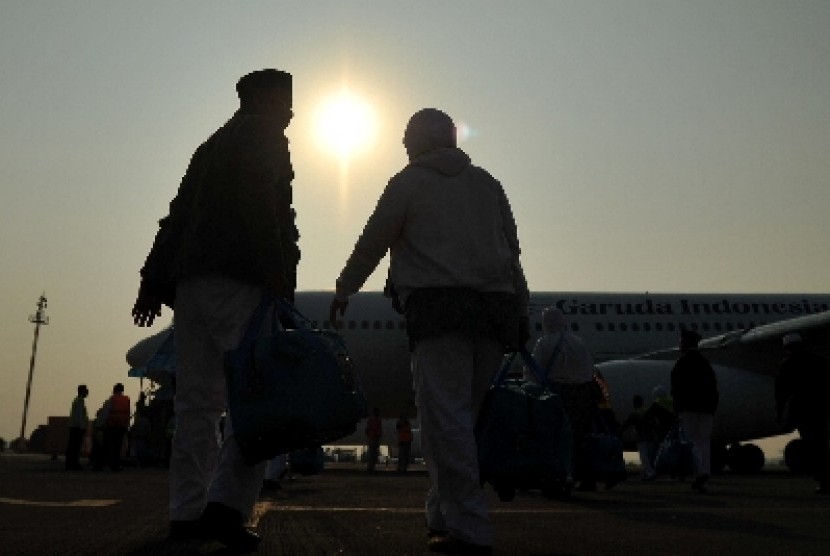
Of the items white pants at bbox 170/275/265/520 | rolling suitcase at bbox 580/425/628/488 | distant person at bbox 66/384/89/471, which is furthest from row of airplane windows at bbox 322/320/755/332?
white pants at bbox 170/275/265/520

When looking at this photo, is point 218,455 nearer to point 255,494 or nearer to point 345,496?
point 255,494

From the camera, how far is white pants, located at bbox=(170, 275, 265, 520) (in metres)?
3.57

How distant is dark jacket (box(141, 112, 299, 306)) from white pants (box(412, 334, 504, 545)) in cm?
73

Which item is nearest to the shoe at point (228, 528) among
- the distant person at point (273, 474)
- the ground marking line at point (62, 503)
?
the ground marking line at point (62, 503)

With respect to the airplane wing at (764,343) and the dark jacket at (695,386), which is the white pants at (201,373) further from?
the airplane wing at (764,343)

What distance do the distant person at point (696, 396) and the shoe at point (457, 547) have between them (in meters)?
6.45

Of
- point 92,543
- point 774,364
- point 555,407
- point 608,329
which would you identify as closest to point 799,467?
point 774,364

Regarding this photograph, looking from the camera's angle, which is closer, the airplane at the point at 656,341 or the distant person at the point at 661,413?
the distant person at the point at 661,413

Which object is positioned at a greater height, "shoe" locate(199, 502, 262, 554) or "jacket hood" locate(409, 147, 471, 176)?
"jacket hood" locate(409, 147, 471, 176)

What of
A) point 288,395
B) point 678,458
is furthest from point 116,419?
point 288,395

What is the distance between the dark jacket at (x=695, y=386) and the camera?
923 centimetres

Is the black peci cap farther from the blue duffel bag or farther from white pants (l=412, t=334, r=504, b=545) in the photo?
white pants (l=412, t=334, r=504, b=545)

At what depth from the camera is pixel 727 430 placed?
1562 cm

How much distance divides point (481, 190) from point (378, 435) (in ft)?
54.2
